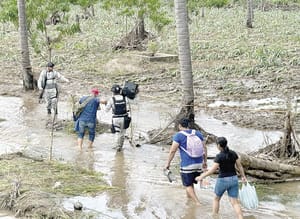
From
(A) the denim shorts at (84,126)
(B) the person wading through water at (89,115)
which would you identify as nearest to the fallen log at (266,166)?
(B) the person wading through water at (89,115)

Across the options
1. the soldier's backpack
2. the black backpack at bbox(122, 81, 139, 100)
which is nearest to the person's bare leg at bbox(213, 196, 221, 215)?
the soldier's backpack

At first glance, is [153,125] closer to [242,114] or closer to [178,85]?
[242,114]

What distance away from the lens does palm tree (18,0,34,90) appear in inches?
740

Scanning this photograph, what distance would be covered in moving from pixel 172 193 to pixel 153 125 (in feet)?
17.8

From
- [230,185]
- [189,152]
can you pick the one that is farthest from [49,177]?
[230,185]

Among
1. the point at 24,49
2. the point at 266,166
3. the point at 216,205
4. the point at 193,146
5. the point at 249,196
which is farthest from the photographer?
the point at 24,49

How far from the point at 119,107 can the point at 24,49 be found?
27.1ft

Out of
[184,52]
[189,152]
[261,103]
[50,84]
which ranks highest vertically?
[184,52]

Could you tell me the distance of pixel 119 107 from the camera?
39.2 ft

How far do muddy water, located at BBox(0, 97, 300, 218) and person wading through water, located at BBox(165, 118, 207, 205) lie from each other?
49cm

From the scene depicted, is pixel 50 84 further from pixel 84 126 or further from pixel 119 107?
pixel 119 107

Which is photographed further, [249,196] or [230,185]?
[249,196]

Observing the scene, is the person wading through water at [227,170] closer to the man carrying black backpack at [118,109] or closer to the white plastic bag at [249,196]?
the white plastic bag at [249,196]

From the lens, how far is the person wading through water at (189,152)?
28.7ft
